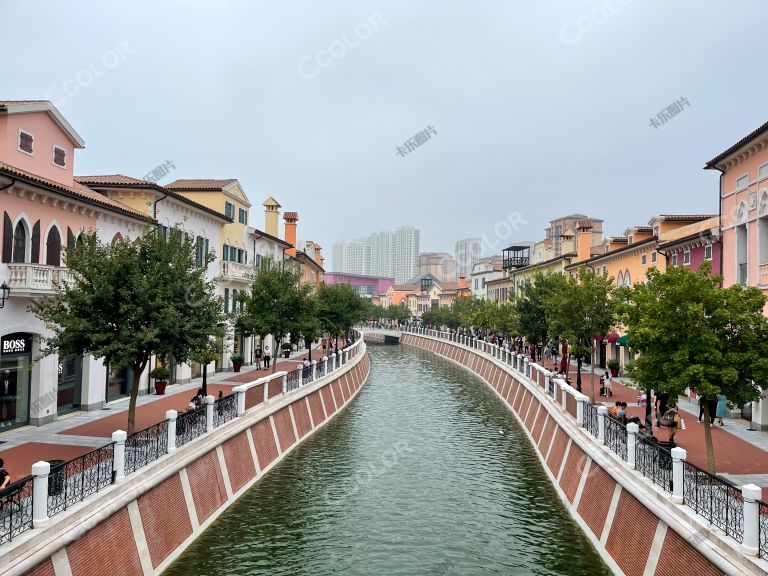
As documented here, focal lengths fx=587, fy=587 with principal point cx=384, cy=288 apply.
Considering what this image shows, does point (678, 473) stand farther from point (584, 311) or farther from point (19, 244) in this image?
point (19, 244)

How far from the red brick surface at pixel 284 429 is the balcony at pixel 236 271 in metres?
14.4

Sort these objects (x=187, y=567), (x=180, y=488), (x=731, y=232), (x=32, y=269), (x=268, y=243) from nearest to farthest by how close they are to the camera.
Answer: (x=187, y=567) → (x=180, y=488) → (x=32, y=269) → (x=731, y=232) → (x=268, y=243)

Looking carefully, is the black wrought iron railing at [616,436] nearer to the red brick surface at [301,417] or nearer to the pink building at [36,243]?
the red brick surface at [301,417]

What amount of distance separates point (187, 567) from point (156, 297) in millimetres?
7455

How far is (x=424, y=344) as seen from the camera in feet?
294

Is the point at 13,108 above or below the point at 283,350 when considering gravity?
above

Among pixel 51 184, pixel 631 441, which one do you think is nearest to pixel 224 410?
pixel 51 184

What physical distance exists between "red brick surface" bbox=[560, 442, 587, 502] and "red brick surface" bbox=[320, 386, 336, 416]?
15721mm

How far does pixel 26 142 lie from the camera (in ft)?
71.6

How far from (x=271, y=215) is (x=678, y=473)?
48.8 meters

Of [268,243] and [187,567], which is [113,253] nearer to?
[187,567]

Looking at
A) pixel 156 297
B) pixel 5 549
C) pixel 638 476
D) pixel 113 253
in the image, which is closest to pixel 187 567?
pixel 5 549

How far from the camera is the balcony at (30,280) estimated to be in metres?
19.4

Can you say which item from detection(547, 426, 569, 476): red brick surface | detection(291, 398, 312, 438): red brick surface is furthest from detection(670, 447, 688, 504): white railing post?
detection(291, 398, 312, 438): red brick surface
